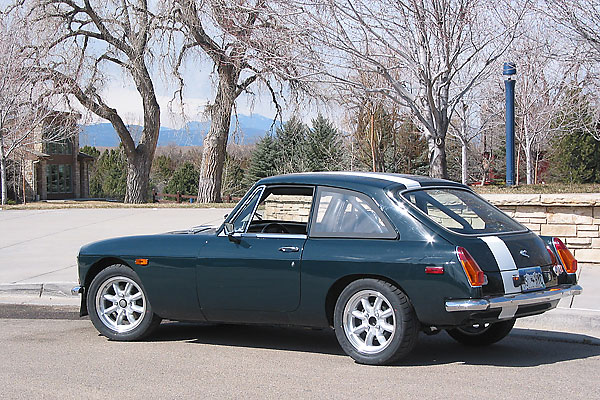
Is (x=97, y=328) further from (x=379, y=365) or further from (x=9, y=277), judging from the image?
(x=9, y=277)

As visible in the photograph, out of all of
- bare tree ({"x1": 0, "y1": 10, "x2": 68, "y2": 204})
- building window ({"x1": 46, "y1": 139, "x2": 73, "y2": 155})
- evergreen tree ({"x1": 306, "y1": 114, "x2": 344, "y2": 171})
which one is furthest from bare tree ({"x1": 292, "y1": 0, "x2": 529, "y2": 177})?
building window ({"x1": 46, "y1": 139, "x2": 73, "y2": 155})

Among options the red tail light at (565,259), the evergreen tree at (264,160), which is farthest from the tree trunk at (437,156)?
the evergreen tree at (264,160)

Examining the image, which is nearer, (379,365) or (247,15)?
(379,365)

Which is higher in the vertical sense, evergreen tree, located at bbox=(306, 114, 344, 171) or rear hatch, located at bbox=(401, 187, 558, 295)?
evergreen tree, located at bbox=(306, 114, 344, 171)

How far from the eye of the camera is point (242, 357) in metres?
6.14

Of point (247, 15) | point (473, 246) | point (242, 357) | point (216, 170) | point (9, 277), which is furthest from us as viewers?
point (216, 170)

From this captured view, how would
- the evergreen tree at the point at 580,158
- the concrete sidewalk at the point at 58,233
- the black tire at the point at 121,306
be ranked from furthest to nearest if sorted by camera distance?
the evergreen tree at the point at 580,158, the concrete sidewalk at the point at 58,233, the black tire at the point at 121,306

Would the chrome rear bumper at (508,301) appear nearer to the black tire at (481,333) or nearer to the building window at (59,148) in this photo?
the black tire at (481,333)

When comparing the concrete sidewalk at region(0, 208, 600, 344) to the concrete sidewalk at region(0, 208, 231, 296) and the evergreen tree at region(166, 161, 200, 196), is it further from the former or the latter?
the evergreen tree at region(166, 161, 200, 196)

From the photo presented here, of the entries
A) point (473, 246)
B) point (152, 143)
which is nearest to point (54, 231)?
point (473, 246)

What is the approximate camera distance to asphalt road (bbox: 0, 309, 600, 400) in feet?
16.4

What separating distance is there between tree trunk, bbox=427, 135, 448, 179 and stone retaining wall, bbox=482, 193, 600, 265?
180 inches

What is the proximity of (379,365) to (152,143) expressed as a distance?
24467 mm

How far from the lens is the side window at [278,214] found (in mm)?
6535
